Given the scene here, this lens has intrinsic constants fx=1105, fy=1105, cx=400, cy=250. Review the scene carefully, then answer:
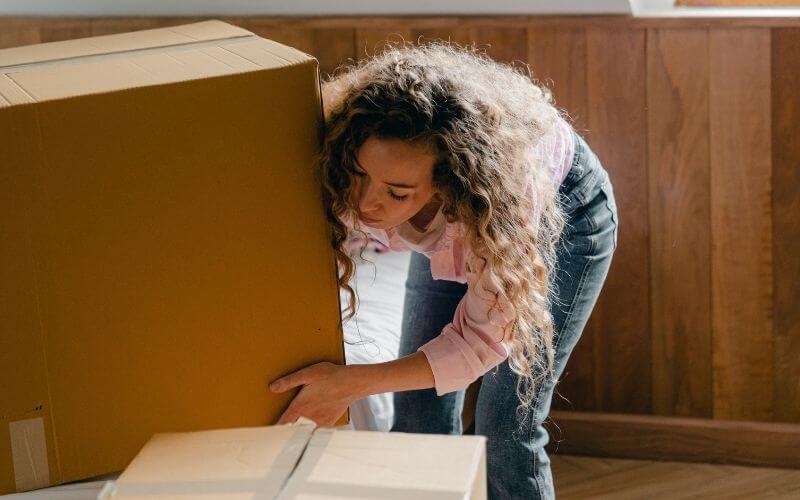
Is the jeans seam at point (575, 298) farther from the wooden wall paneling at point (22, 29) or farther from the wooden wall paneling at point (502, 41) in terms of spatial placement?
the wooden wall paneling at point (22, 29)

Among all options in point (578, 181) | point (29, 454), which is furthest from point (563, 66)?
point (29, 454)

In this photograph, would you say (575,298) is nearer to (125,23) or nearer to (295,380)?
(295,380)

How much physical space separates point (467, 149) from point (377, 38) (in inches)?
42.7

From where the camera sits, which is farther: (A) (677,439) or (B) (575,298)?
(A) (677,439)

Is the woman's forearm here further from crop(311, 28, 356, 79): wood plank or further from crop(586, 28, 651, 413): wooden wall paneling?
crop(311, 28, 356, 79): wood plank

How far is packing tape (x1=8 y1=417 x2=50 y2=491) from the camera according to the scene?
109 cm

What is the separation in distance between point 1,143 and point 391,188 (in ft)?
1.27

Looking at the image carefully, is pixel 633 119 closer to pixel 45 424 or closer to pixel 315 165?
pixel 315 165

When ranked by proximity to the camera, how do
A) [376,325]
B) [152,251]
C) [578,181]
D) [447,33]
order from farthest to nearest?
[447,33]
[376,325]
[578,181]
[152,251]

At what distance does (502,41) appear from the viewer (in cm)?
211

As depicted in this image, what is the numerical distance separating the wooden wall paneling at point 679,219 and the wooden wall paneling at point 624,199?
0.02 meters

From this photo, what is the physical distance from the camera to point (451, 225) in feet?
4.09

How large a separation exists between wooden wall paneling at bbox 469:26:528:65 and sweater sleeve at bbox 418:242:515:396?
37.6 inches

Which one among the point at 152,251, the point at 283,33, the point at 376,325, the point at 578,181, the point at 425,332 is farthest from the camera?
the point at 283,33
